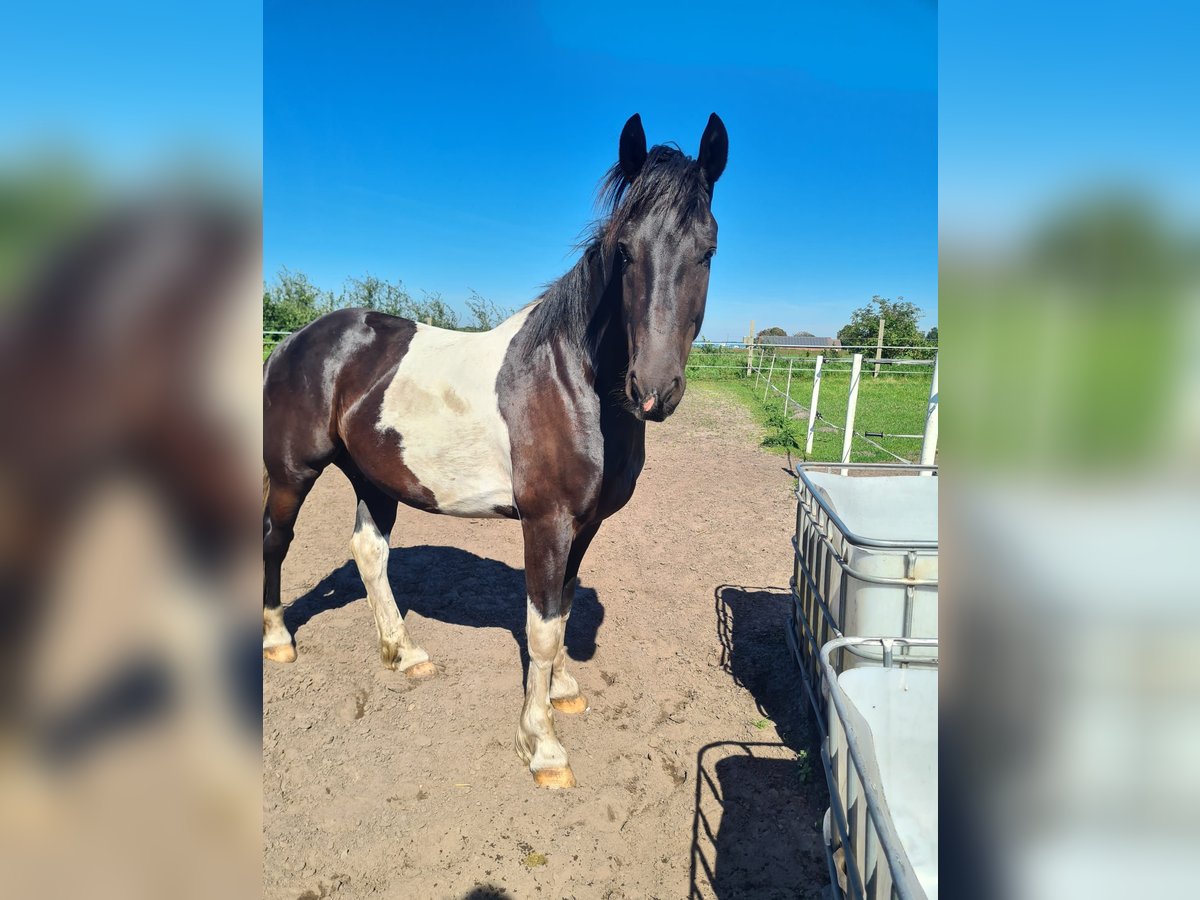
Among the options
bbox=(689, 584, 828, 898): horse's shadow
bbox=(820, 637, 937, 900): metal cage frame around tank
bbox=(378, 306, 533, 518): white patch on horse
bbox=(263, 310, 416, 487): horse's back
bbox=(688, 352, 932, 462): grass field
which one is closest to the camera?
bbox=(820, 637, 937, 900): metal cage frame around tank

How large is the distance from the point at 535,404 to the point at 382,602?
1.53m

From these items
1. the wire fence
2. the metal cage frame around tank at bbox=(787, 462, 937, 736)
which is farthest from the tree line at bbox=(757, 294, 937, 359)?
the metal cage frame around tank at bbox=(787, 462, 937, 736)

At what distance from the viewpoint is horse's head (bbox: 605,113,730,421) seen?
6.05 feet

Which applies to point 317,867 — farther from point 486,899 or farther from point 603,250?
point 603,250

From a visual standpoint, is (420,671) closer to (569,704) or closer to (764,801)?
(569,704)

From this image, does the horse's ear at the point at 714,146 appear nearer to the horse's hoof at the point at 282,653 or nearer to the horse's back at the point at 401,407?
the horse's back at the point at 401,407

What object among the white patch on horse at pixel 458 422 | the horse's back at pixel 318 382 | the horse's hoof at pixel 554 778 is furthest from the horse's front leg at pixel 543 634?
the horse's back at pixel 318 382

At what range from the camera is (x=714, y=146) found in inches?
85.4

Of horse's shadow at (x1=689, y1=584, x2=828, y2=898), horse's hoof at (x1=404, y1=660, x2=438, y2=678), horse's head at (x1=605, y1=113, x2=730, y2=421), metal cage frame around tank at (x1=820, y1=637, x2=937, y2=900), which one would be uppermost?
horse's head at (x1=605, y1=113, x2=730, y2=421)

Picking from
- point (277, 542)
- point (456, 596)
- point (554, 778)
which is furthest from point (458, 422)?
point (456, 596)

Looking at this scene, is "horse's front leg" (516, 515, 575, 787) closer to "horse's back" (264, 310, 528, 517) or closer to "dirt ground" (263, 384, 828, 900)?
"dirt ground" (263, 384, 828, 900)
